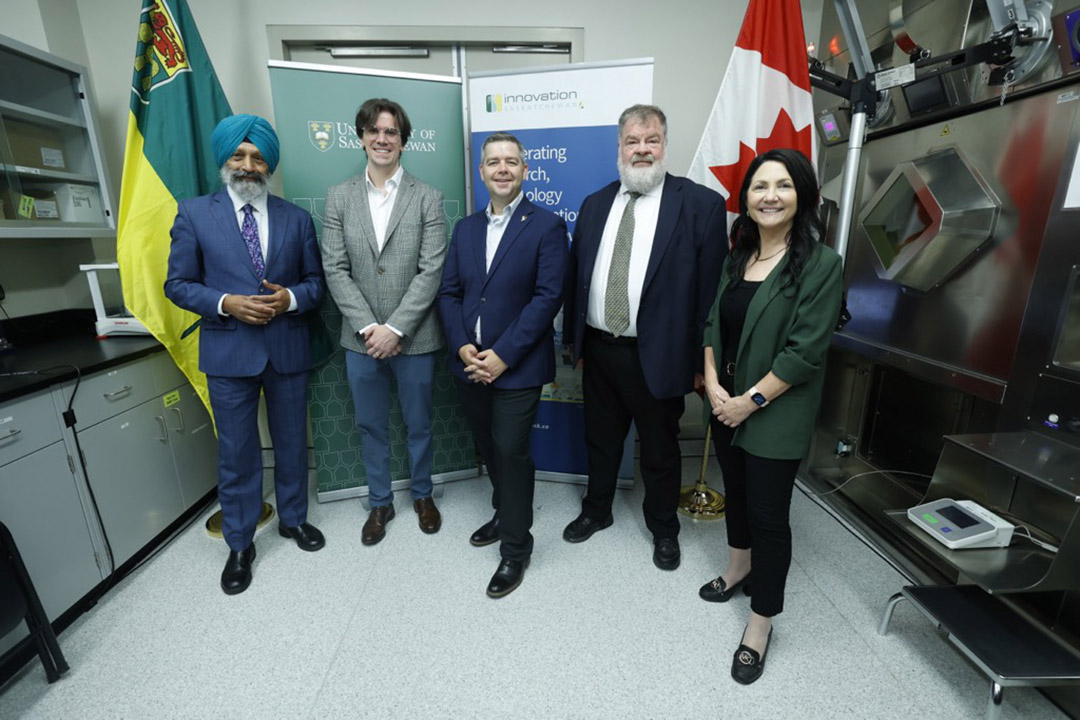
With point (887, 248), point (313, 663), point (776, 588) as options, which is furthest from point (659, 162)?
point (313, 663)

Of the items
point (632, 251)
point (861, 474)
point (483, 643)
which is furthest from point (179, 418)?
point (861, 474)

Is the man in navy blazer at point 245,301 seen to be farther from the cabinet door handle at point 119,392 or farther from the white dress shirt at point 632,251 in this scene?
the white dress shirt at point 632,251

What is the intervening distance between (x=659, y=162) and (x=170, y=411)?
7.92 ft

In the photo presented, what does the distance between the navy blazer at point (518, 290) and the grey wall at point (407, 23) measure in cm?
161

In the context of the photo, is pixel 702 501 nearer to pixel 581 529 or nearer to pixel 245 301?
pixel 581 529

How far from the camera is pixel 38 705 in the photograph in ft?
4.82

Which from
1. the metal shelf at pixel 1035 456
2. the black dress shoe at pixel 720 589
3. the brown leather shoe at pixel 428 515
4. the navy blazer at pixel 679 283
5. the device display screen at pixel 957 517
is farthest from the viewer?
the brown leather shoe at pixel 428 515

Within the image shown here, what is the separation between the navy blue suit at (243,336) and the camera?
1.79 meters

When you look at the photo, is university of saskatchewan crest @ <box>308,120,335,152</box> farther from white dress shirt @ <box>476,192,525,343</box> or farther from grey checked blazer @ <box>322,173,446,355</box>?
white dress shirt @ <box>476,192,525,343</box>

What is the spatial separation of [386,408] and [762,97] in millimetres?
2254

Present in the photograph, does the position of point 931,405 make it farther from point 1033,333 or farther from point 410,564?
point 410,564

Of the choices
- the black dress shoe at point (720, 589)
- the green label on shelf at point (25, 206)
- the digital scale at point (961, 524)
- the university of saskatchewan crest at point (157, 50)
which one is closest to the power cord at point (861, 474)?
the digital scale at point (961, 524)

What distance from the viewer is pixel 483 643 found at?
1.68 meters

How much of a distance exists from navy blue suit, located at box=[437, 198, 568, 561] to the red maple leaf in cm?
101
